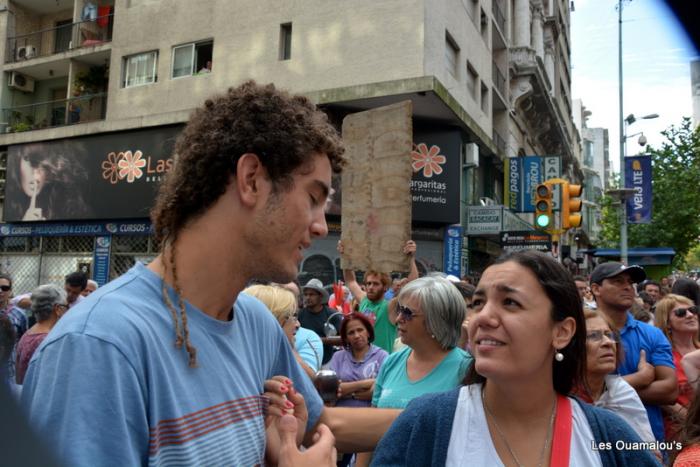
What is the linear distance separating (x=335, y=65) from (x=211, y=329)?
16.0 m

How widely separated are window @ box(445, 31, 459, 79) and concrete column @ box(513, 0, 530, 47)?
910 cm

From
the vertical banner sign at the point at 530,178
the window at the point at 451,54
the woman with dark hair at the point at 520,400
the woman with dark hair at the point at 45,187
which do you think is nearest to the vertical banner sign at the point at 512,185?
the vertical banner sign at the point at 530,178

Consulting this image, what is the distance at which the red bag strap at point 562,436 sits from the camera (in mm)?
1980

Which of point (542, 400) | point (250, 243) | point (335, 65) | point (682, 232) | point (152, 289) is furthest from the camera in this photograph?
Answer: point (682, 232)

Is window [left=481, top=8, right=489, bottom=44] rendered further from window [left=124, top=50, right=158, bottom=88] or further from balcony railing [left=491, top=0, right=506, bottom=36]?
window [left=124, top=50, right=158, bottom=88]

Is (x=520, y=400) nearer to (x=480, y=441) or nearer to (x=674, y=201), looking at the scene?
(x=480, y=441)

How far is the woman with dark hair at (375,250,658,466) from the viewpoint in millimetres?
2018

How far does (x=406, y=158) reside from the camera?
5113mm

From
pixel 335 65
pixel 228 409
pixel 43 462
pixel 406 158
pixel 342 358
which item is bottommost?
pixel 342 358

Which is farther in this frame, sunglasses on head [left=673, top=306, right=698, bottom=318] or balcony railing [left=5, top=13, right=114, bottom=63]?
balcony railing [left=5, top=13, right=114, bottom=63]

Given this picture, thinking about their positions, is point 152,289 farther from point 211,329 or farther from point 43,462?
point 43,462

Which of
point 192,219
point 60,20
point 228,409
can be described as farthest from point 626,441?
point 60,20

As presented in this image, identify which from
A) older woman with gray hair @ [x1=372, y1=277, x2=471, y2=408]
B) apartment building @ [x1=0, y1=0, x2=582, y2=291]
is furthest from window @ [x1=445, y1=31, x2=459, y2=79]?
older woman with gray hair @ [x1=372, y1=277, x2=471, y2=408]

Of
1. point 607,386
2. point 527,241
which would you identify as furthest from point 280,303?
point 527,241
